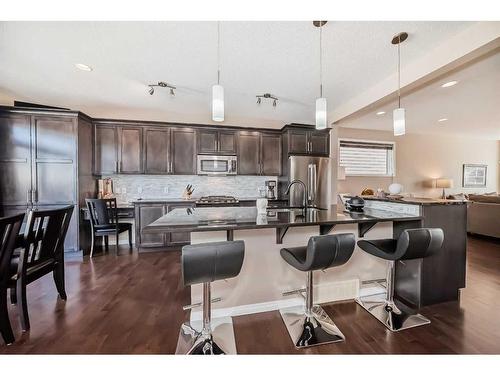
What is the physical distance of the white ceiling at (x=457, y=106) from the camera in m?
2.78

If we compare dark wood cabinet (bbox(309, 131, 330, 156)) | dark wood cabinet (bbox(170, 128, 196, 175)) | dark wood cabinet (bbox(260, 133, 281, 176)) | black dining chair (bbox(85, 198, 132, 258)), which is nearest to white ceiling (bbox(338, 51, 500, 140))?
dark wood cabinet (bbox(309, 131, 330, 156))

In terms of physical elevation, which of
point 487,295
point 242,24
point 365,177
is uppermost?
point 242,24

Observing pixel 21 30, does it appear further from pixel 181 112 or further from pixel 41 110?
pixel 181 112

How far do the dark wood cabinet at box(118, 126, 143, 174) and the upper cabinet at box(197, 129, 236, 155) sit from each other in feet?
3.69

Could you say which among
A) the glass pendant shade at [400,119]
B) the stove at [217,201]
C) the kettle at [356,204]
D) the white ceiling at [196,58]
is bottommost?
the stove at [217,201]

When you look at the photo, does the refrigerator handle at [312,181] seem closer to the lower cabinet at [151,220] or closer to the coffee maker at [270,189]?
the coffee maker at [270,189]

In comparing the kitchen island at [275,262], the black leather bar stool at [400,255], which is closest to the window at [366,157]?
the kitchen island at [275,262]

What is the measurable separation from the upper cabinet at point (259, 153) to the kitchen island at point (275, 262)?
2445 mm

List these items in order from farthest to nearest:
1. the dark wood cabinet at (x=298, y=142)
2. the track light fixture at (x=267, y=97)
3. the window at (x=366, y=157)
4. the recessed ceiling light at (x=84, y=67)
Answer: the window at (x=366, y=157) → the dark wood cabinet at (x=298, y=142) → the track light fixture at (x=267, y=97) → the recessed ceiling light at (x=84, y=67)

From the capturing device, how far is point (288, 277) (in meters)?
2.07

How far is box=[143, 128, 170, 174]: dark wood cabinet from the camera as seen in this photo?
4.00 m
